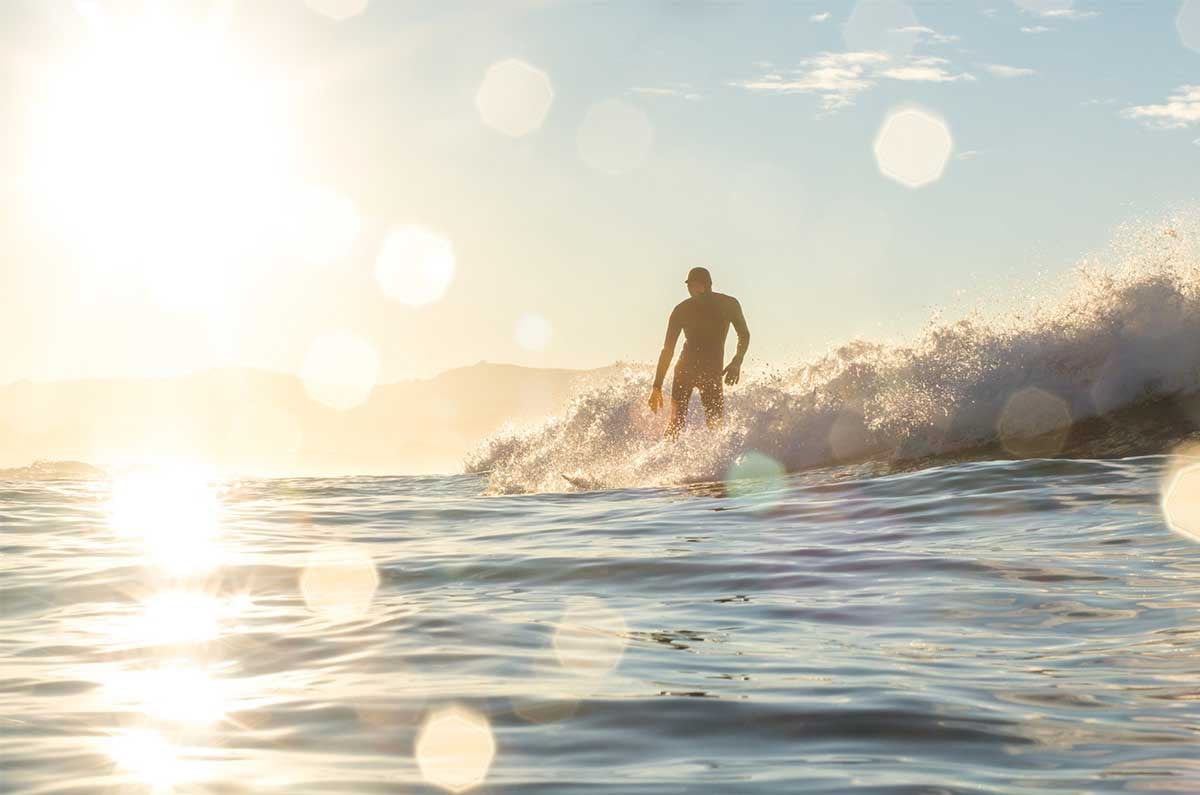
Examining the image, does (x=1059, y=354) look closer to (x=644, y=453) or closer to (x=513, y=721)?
(x=644, y=453)

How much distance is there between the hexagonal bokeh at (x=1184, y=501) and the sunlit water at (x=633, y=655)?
14cm

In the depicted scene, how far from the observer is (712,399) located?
13742 millimetres

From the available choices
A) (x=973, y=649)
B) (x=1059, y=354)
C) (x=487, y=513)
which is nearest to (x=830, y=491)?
(x=487, y=513)

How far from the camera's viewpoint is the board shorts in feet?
44.4

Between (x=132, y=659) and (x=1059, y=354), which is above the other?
(x=1059, y=354)

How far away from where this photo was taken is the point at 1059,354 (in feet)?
42.2

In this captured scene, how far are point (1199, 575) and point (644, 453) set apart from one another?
9.89 m

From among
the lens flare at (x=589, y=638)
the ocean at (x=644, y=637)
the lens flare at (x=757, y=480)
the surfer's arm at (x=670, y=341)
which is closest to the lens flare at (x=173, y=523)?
the ocean at (x=644, y=637)

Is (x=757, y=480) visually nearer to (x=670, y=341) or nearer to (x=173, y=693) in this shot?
(x=670, y=341)

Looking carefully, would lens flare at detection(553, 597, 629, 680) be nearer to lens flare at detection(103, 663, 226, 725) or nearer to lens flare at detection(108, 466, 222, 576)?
lens flare at detection(103, 663, 226, 725)

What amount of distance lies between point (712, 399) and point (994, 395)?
3.15 metres

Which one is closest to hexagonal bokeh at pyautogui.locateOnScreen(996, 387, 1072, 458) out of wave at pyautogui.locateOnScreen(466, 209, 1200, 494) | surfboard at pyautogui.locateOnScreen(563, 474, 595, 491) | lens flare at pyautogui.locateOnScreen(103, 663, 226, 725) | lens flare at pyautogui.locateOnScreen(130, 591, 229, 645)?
wave at pyautogui.locateOnScreen(466, 209, 1200, 494)

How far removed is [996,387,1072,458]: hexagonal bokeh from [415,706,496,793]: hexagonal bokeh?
32.4ft

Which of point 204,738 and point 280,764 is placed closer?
point 280,764
